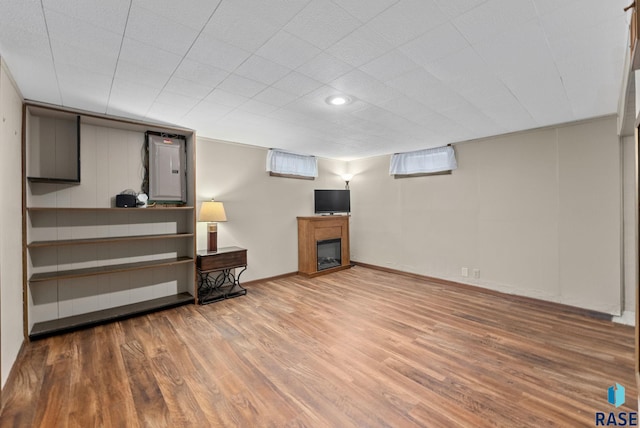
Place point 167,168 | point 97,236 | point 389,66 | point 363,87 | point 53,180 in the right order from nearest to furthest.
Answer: point 389,66 < point 363,87 < point 53,180 < point 97,236 < point 167,168

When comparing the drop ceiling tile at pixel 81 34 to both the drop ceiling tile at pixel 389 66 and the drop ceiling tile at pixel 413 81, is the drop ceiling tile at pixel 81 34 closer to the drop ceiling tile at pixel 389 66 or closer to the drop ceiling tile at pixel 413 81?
the drop ceiling tile at pixel 389 66

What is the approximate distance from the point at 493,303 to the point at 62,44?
5001 millimetres

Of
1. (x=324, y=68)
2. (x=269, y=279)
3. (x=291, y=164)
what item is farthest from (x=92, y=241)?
(x=291, y=164)

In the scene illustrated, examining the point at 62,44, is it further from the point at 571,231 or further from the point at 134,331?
the point at 571,231

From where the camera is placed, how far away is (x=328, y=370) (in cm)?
220

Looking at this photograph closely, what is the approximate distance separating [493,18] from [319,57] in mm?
1045

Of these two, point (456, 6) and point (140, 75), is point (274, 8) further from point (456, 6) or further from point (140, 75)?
point (140, 75)

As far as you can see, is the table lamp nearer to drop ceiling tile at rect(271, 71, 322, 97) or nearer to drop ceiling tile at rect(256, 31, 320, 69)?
drop ceiling tile at rect(271, 71, 322, 97)

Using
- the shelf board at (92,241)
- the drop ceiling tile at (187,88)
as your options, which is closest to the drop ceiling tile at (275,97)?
the drop ceiling tile at (187,88)

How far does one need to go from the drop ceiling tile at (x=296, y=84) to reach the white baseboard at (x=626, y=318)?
4114mm

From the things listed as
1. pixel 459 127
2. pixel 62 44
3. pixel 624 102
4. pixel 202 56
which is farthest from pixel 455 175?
pixel 62 44

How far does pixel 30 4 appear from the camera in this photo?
4.55 ft

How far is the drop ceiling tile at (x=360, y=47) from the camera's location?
5.46 ft

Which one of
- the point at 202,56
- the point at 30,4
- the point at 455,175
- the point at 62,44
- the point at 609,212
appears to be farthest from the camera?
the point at 455,175
